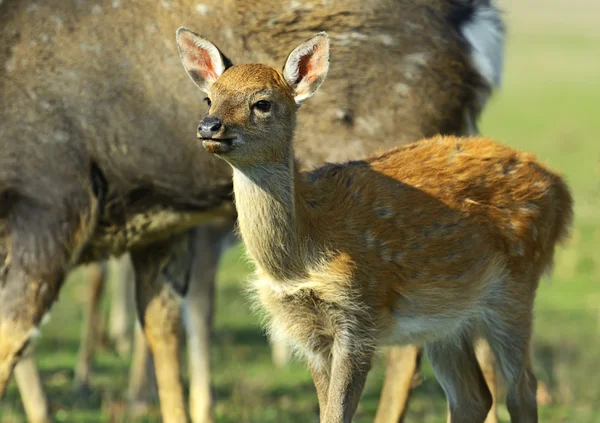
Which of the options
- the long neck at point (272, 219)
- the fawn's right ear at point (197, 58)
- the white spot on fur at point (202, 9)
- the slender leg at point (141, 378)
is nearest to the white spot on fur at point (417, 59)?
the white spot on fur at point (202, 9)

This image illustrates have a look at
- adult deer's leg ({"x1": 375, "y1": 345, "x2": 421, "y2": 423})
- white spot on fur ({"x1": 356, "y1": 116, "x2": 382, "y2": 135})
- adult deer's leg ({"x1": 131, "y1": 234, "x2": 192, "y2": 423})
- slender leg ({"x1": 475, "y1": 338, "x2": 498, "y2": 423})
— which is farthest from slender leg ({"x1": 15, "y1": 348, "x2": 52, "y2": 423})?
slender leg ({"x1": 475, "y1": 338, "x2": 498, "y2": 423})

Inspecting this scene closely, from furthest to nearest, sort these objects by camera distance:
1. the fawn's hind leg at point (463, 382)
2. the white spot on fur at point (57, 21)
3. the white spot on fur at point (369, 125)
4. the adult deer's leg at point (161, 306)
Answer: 1. the adult deer's leg at point (161, 306)
2. the white spot on fur at point (57, 21)
3. the white spot on fur at point (369, 125)
4. the fawn's hind leg at point (463, 382)

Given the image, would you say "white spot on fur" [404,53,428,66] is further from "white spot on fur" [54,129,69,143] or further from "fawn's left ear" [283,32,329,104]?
"white spot on fur" [54,129,69,143]

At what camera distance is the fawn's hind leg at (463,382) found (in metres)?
6.86

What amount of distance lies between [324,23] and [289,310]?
2.15 metres

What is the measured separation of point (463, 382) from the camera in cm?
688

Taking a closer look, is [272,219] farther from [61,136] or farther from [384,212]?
[61,136]

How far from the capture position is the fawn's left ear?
604cm

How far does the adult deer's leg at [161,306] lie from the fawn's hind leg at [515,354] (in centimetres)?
259

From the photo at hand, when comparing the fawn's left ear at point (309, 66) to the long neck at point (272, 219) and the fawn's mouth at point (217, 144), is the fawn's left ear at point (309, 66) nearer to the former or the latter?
the long neck at point (272, 219)

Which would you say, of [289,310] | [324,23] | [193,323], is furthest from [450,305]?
[193,323]

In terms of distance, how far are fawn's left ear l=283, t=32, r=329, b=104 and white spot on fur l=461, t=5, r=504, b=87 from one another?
5.88 feet

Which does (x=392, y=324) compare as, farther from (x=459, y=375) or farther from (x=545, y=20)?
(x=545, y=20)

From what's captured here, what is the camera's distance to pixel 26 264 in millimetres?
7371
